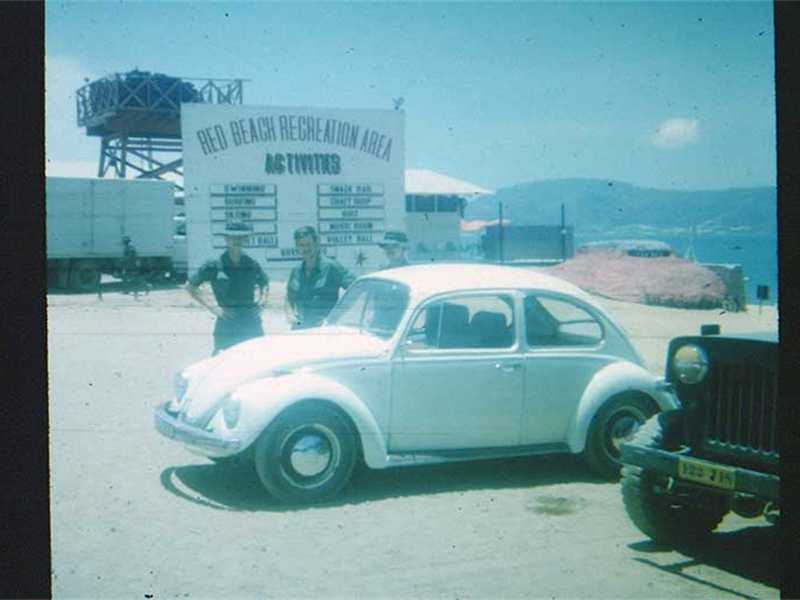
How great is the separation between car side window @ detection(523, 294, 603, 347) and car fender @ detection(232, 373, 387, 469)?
4.45 ft

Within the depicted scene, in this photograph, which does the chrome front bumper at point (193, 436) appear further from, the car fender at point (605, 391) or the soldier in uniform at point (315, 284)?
the car fender at point (605, 391)

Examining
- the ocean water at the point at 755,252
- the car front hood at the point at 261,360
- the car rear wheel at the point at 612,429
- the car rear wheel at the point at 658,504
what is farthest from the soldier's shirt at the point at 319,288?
the car rear wheel at the point at 658,504

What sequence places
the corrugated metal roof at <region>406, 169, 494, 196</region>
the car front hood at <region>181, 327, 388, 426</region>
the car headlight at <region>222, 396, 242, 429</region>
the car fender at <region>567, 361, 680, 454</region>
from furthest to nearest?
the corrugated metal roof at <region>406, 169, 494, 196</region> < the car fender at <region>567, 361, 680, 454</region> < the car front hood at <region>181, 327, 388, 426</region> < the car headlight at <region>222, 396, 242, 429</region>

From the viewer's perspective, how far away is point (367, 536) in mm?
4680

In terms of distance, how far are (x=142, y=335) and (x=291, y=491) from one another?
7.78 metres

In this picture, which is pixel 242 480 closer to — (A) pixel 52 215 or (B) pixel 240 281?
(B) pixel 240 281

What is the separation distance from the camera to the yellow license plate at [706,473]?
4023 millimetres

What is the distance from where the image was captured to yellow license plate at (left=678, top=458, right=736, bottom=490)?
4.02m

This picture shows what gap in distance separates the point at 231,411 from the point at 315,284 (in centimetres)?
182

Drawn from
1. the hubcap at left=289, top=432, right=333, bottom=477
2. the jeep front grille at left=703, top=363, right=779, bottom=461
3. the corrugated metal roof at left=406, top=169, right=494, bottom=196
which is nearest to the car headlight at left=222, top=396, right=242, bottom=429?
the hubcap at left=289, top=432, right=333, bottom=477

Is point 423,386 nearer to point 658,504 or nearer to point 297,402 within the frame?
point 297,402

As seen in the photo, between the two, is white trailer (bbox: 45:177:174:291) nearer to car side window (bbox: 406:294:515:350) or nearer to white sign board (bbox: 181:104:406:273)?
white sign board (bbox: 181:104:406:273)

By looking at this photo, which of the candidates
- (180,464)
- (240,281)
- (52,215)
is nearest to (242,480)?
(180,464)

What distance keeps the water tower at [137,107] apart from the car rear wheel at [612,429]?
3503 mm
